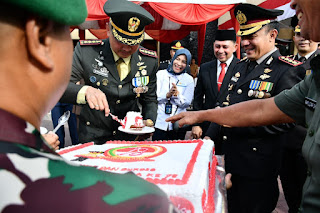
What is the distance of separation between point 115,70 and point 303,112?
1.44m

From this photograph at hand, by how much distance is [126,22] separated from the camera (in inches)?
78.5

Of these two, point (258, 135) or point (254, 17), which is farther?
point (254, 17)

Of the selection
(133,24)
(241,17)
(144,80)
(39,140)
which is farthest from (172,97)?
(39,140)

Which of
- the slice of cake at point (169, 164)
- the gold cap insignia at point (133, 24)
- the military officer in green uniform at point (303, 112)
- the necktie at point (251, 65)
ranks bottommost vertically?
the slice of cake at point (169, 164)

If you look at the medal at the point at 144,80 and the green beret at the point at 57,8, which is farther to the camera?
the medal at the point at 144,80

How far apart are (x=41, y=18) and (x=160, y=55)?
457 inches

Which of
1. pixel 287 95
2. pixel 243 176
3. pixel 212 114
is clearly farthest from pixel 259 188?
pixel 287 95

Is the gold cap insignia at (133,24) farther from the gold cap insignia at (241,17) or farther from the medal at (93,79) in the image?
the gold cap insignia at (241,17)

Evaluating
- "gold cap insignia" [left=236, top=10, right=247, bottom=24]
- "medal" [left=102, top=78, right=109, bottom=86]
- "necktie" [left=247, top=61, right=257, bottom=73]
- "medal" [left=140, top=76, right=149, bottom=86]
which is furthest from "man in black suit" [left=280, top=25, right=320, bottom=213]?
"medal" [left=102, top=78, right=109, bottom=86]

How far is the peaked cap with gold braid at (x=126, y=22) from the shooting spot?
1975 mm

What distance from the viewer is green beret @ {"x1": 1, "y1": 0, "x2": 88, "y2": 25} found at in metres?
0.36

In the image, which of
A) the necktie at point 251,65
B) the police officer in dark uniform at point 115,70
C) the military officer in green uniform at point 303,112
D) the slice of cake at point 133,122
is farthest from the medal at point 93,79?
the necktie at point 251,65

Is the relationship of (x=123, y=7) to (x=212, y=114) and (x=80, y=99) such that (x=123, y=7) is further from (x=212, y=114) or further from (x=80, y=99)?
(x=212, y=114)

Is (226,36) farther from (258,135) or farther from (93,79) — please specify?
(93,79)
